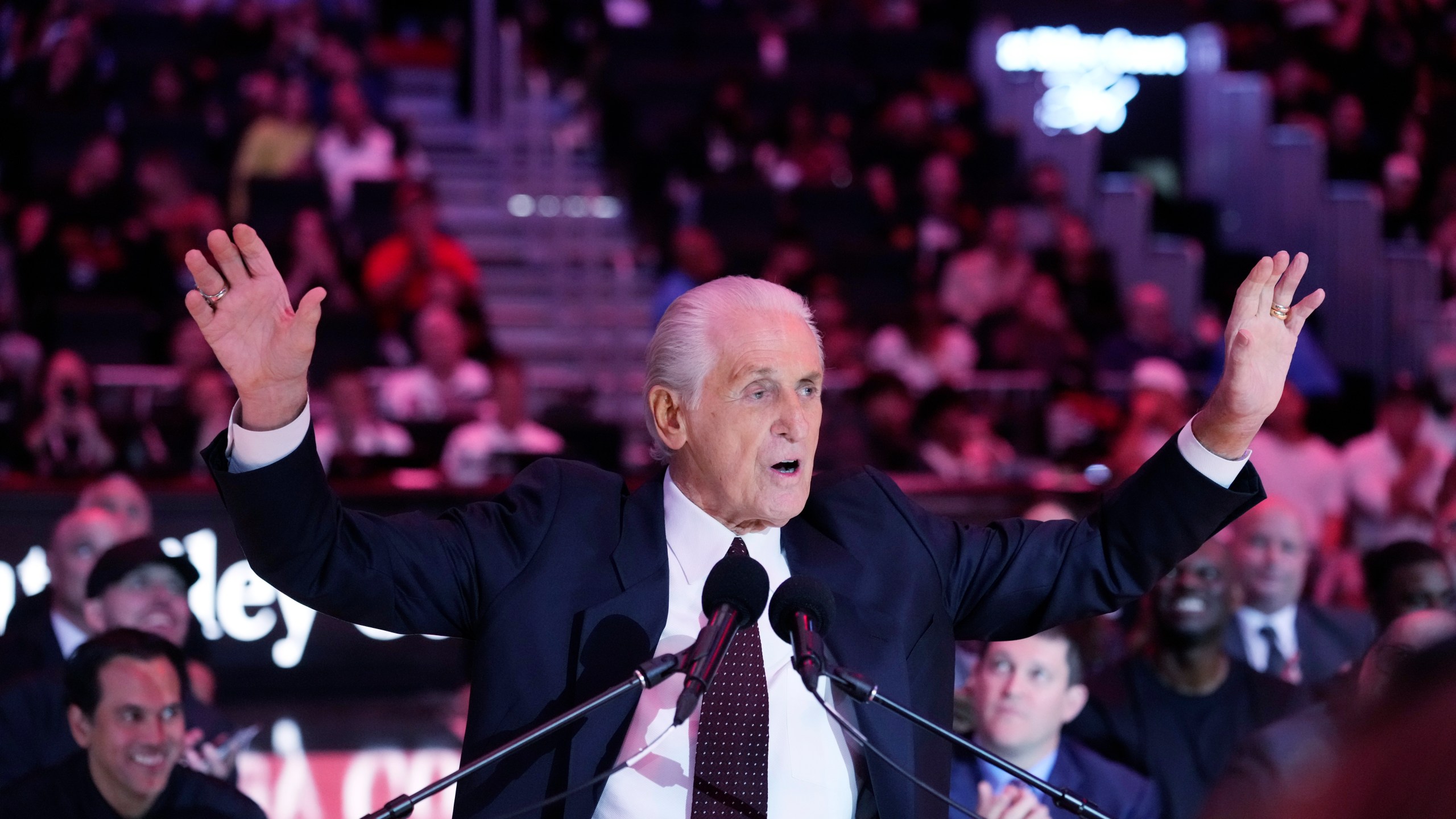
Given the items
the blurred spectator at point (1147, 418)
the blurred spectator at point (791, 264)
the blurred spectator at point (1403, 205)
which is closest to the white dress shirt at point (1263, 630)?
the blurred spectator at point (1147, 418)

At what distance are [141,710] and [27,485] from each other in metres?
2.81

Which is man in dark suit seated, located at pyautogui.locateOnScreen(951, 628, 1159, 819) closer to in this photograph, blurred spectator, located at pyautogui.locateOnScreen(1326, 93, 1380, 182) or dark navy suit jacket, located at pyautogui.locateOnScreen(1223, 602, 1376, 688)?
dark navy suit jacket, located at pyautogui.locateOnScreen(1223, 602, 1376, 688)

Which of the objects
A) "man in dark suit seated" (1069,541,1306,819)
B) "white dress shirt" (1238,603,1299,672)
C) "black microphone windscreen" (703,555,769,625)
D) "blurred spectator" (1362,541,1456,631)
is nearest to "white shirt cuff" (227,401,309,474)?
"black microphone windscreen" (703,555,769,625)

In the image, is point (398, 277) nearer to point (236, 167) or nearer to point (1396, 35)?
point (236, 167)

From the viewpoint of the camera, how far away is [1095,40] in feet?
44.2

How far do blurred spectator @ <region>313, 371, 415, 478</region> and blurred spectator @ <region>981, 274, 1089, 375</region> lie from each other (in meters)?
3.45

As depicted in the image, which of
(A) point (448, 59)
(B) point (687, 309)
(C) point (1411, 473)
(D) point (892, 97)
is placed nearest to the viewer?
(B) point (687, 309)

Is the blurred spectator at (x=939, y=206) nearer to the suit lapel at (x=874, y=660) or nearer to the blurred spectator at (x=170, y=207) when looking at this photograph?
the blurred spectator at (x=170, y=207)

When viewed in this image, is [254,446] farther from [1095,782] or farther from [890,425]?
[890,425]

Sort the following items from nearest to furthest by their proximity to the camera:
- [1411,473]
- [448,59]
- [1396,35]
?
[1411,473] → [1396,35] → [448,59]

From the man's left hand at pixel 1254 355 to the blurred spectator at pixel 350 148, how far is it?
8.48m

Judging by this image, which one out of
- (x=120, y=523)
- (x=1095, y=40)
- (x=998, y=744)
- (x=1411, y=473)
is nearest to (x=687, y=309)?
(x=998, y=744)

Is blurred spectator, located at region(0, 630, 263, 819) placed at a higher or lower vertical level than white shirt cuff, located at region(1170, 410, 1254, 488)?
lower

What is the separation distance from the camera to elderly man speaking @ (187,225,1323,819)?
2242 mm
